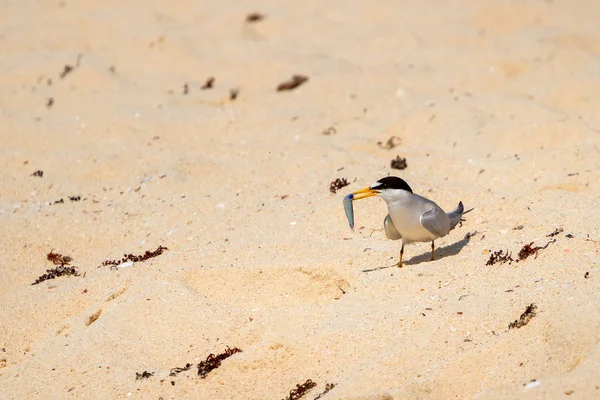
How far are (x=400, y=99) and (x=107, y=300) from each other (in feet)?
16.0

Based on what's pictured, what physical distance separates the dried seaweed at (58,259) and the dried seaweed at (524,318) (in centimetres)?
372

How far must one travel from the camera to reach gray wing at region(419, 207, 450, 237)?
5828 mm

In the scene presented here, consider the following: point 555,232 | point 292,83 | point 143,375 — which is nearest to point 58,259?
point 143,375

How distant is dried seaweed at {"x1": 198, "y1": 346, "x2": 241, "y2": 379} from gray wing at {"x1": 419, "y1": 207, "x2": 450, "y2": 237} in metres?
1.56

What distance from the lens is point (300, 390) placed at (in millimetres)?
4691

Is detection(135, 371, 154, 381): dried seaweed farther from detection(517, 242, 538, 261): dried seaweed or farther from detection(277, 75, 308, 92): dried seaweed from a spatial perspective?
detection(277, 75, 308, 92): dried seaweed

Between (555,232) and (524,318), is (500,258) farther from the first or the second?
(524,318)

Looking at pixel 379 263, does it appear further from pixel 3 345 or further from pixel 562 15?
pixel 562 15

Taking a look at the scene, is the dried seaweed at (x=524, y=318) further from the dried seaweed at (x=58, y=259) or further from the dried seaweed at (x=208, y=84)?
the dried seaweed at (x=208, y=84)

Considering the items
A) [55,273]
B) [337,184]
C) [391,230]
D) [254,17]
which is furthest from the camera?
[254,17]

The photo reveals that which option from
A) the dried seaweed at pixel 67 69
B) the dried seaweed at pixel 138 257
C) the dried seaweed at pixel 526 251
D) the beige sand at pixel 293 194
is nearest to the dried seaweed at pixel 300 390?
the beige sand at pixel 293 194

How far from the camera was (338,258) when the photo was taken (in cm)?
613

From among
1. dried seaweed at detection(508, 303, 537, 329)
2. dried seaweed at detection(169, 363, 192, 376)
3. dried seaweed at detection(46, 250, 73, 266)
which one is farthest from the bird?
dried seaweed at detection(46, 250, 73, 266)

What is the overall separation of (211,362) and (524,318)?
69.9 inches
